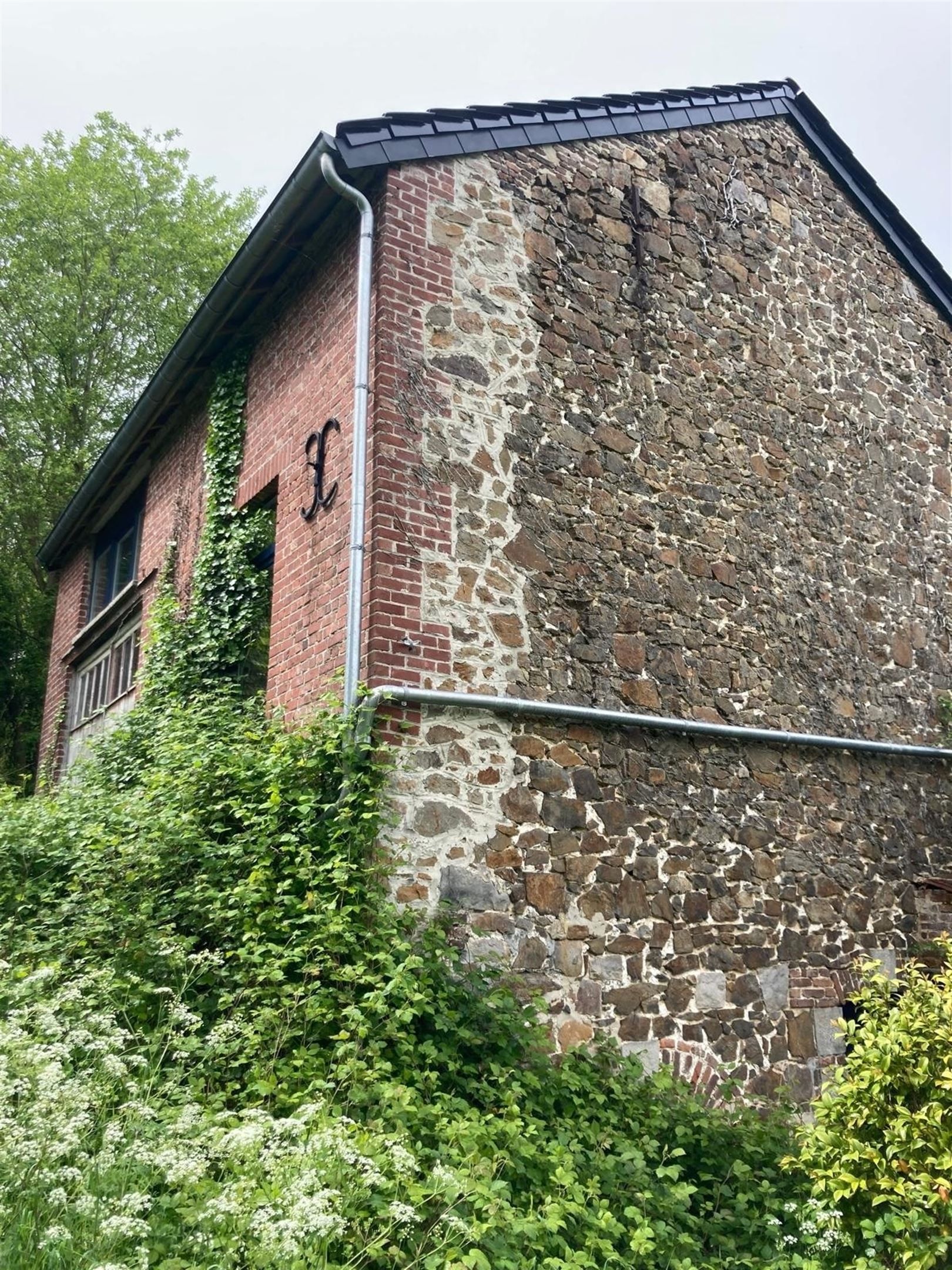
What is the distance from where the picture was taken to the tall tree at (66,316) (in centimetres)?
1781

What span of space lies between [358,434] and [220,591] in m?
2.87

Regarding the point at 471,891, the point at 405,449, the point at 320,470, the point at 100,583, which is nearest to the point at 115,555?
the point at 100,583

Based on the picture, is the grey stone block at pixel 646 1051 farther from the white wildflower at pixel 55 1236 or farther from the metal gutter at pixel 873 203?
the metal gutter at pixel 873 203

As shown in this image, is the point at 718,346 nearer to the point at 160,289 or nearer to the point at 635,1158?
the point at 635,1158

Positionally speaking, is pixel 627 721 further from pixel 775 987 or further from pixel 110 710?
pixel 110 710

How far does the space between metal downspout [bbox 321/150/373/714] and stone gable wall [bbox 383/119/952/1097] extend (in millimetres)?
394

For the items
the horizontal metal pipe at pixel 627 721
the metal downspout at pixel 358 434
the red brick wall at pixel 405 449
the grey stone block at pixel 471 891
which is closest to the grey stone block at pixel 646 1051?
the grey stone block at pixel 471 891

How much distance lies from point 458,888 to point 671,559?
3077mm

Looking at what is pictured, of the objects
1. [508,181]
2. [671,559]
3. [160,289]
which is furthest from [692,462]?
[160,289]

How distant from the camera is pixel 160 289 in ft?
64.2

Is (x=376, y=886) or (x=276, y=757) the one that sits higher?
(x=276, y=757)

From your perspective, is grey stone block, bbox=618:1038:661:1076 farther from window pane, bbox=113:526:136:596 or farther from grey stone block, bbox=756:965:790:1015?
window pane, bbox=113:526:136:596

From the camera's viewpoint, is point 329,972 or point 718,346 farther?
point 718,346

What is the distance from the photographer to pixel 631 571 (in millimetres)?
7332
